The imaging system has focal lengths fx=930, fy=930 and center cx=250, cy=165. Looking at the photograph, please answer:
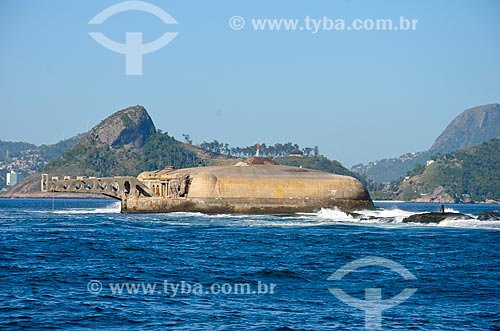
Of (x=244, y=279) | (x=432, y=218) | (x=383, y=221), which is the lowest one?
(x=244, y=279)

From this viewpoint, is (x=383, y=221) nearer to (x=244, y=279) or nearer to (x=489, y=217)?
(x=489, y=217)

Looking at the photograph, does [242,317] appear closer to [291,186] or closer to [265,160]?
[291,186]

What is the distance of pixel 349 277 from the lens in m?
33.5

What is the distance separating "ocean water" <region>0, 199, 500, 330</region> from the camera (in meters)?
24.8

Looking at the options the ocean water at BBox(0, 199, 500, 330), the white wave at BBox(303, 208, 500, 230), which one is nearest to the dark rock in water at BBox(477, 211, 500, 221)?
the white wave at BBox(303, 208, 500, 230)

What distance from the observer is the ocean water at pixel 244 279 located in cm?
2481

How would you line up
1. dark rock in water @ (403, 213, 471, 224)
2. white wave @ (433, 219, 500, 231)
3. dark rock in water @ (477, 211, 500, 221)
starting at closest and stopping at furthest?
white wave @ (433, 219, 500, 231), dark rock in water @ (403, 213, 471, 224), dark rock in water @ (477, 211, 500, 221)

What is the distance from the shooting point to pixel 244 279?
3288cm

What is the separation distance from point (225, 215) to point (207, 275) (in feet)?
162

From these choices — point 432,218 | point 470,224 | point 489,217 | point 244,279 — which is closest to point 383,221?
point 432,218

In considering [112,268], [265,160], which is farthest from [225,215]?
[112,268]

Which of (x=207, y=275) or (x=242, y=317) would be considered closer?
(x=242, y=317)

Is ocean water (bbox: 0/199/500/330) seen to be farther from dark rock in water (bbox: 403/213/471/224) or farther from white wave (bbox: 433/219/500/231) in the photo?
dark rock in water (bbox: 403/213/471/224)

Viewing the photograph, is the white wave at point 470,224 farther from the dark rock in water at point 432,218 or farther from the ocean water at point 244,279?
the ocean water at point 244,279
